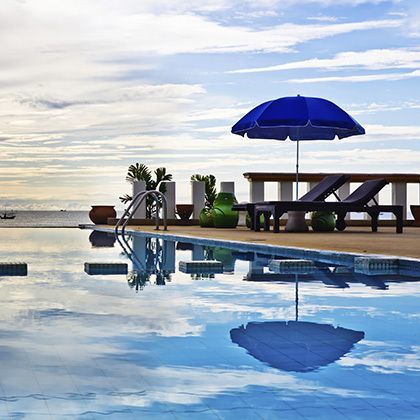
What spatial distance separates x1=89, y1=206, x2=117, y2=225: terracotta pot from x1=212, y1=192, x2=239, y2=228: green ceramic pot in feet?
11.4

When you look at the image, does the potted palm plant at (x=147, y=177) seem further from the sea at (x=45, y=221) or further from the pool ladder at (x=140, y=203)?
the pool ladder at (x=140, y=203)

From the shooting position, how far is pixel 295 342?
152 inches

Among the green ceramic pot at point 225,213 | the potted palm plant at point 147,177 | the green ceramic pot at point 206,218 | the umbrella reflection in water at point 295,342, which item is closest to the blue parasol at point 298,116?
the green ceramic pot at point 225,213

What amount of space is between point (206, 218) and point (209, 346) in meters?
14.3

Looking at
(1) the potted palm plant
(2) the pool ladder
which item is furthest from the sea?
(2) the pool ladder

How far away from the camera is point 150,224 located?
19250 mm

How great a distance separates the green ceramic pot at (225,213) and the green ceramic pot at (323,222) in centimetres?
205

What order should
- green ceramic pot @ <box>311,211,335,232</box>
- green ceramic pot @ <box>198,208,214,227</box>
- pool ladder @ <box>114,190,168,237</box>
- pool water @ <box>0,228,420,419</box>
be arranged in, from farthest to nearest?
green ceramic pot @ <box>198,208,214,227</box> → green ceramic pot @ <box>311,211,335,232</box> → pool ladder @ <box>114,190,168,237</box> → pool water @ <box>0,228,420,419</box>

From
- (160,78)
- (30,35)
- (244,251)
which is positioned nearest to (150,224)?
(160,78)

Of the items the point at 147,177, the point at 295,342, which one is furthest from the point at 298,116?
the point at 295,342

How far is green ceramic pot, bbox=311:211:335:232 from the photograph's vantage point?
52.2ft

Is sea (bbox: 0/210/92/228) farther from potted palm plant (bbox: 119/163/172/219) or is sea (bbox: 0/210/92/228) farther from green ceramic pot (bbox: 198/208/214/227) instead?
green ceramic pot (bbox: 198/208/214/227)

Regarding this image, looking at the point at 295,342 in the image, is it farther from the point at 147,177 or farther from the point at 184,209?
the point at 147,177

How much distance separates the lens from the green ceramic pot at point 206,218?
1789 centimetres
